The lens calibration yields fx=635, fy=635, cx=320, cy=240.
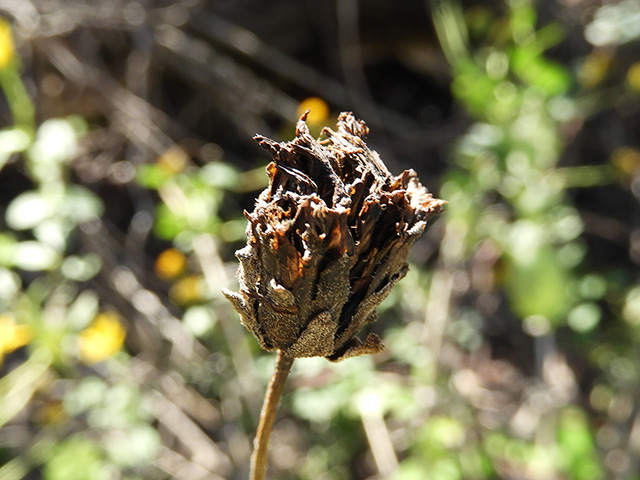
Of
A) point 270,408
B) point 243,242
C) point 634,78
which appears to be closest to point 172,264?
point 243,242

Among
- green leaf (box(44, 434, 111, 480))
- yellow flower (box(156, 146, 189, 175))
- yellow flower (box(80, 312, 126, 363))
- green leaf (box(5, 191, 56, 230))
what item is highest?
yellow flower (box(156, 146, 189, 175))

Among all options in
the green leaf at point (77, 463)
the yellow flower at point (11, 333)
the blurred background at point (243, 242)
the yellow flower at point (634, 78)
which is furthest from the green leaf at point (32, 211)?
the yellow flower at point (634, 78)

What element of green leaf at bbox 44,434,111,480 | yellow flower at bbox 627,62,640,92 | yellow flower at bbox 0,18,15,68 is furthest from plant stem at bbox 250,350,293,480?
yellow flower at bbox 627,62,640,92

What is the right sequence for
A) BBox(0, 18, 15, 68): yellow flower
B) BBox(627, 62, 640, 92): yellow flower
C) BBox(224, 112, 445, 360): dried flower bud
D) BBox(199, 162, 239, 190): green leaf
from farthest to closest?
BBox(627, 62, 640, 92): yellow flower
BBox(0, 18, 15, 68): yellow flower
BBox(199, 162, 239, 190): green leaf
BBox(224, 112, 445, 360): dried flower bud

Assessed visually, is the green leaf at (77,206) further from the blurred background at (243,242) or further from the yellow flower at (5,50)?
the yellow flower at (5,50)

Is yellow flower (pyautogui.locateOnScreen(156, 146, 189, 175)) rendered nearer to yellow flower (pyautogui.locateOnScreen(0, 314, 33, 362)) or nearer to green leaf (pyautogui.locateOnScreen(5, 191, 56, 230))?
green leaf (pyautogui.locateOnScreen(5, 191, 56, 230))

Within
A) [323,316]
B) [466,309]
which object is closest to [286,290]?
[323,316]
